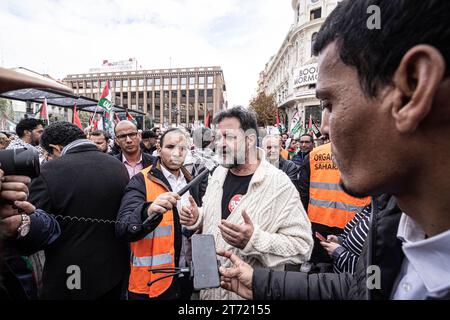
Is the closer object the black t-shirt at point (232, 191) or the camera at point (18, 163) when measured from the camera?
the camera at point (18, 163)

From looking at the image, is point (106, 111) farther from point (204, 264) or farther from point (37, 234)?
point (204, 264)

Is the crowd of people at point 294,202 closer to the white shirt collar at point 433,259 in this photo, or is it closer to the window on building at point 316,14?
the white shirt collar at point 433,259

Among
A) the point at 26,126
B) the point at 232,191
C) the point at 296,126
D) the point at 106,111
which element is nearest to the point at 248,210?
the point at 232,191

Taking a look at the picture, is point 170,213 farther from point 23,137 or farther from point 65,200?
point 23,137

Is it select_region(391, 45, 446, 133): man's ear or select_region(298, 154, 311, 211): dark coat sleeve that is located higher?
select_region(391, 45, 446, 133): man's ear

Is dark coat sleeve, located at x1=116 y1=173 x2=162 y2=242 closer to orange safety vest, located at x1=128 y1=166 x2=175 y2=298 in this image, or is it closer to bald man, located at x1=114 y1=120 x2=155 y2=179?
orange safety vest, located at x1=128 y1=166 x2=175 y2=298

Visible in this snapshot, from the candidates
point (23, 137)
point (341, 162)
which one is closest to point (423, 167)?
point (341, 162)

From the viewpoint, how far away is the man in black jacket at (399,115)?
1.80 feet

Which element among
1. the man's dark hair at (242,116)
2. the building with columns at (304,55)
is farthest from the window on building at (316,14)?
the man's dark hair at (242,116)

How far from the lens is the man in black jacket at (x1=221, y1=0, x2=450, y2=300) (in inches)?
21.6

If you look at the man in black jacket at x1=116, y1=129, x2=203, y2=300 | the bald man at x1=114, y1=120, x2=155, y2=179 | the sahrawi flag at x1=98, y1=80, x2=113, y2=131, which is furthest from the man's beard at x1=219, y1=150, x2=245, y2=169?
the sahrawi flag at x1=98, y1=80, x2=113, y2=131

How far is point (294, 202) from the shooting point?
1.90m

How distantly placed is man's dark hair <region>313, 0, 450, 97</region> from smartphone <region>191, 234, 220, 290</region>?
3.29ft
